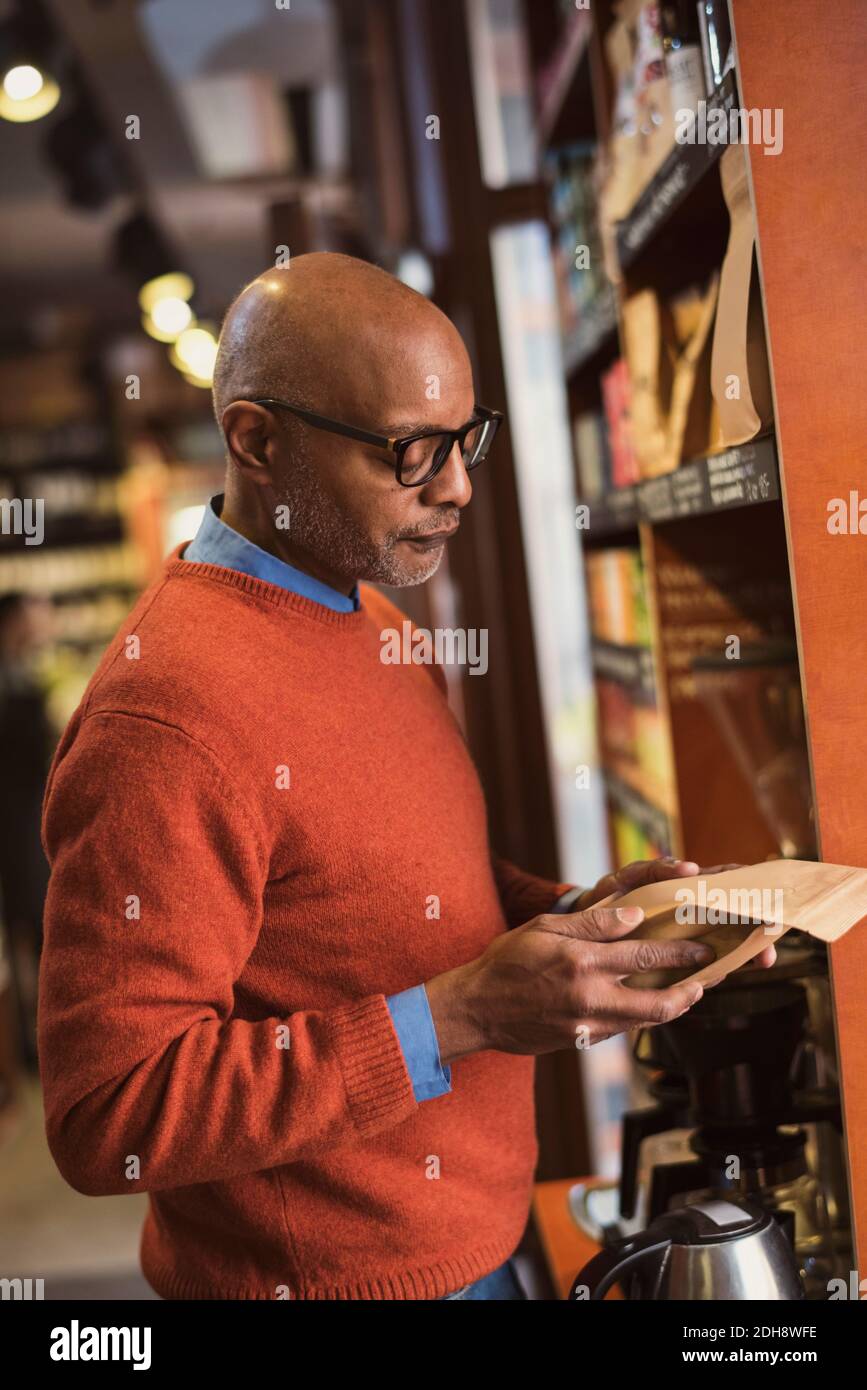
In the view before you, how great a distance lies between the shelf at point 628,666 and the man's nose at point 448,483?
0.97 meters

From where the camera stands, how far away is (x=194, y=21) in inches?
193

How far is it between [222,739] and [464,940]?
0.38 meters

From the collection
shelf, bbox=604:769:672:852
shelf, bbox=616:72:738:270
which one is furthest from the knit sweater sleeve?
shelf, bbox=604:769:672:852

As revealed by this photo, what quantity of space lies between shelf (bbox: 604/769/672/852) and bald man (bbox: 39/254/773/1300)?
62 centimetres

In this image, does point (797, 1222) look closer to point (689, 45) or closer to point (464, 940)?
point (464, 940)

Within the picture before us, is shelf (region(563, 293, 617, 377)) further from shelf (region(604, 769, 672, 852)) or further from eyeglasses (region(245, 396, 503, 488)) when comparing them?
eyeglasses (region(245, 396, 503, 488))

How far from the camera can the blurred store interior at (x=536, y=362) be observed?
1.83 meters

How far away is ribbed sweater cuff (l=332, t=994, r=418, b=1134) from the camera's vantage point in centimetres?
127

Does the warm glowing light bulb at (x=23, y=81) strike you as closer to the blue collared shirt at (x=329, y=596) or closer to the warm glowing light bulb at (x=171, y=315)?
the warm glowing light bulb at (x=171, y=315)

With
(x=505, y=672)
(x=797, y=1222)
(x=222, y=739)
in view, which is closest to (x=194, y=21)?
(x=505, y=672)

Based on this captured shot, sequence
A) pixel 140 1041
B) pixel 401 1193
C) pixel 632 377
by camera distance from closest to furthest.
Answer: pixel 140 1041 < pixel 401 1193 < pixel 632 377

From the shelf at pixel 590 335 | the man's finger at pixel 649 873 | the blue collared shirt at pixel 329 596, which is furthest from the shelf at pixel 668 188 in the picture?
the man's finger at pixel 649 873

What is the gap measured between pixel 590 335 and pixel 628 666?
669 mm

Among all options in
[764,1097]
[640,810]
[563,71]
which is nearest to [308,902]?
[764,1097]
